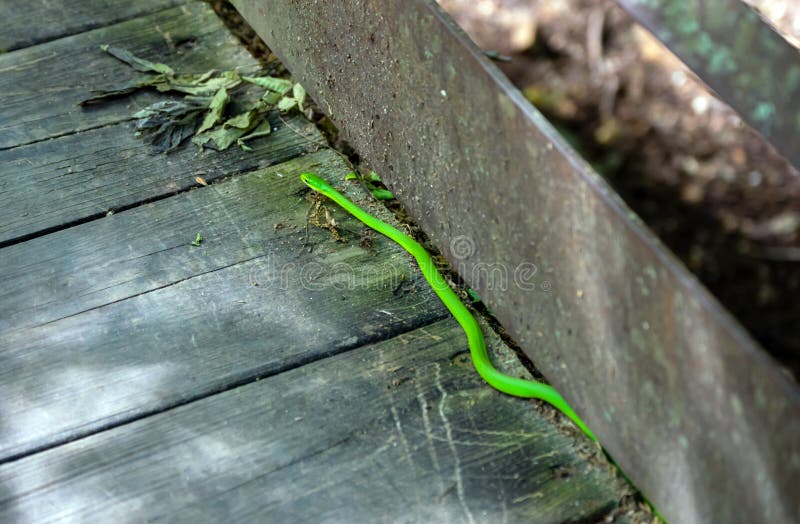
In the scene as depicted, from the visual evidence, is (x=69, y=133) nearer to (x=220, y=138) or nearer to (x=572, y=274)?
(x=220, y=138)

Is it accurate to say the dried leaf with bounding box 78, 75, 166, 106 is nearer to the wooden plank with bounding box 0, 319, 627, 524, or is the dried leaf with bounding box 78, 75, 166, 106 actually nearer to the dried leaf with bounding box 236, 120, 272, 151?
the dried leaf with bounding box 236, 120, 272, 151

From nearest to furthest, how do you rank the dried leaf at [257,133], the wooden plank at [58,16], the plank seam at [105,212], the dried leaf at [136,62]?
the plank seam at [105,212], the dried leaf at [257,133], the dried leaf at [136,62], the wooden plank at [58,16]

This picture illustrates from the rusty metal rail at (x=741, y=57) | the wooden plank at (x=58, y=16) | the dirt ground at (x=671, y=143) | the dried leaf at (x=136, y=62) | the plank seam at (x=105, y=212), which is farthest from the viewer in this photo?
the dirt ground at (x=671, y=143)

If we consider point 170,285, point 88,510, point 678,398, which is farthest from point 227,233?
point 678,398

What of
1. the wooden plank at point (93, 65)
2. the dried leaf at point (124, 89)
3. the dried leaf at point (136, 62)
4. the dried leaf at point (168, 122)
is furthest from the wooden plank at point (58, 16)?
the dried leaf at point (168, 122)

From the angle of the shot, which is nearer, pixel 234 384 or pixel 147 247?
pixel 234 384

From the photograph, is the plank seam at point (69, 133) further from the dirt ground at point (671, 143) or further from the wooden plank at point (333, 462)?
the dirt ground at point (671, 143)

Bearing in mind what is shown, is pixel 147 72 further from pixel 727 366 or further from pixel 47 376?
pixel 727 366

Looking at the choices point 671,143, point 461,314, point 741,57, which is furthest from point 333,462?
point 671,143
